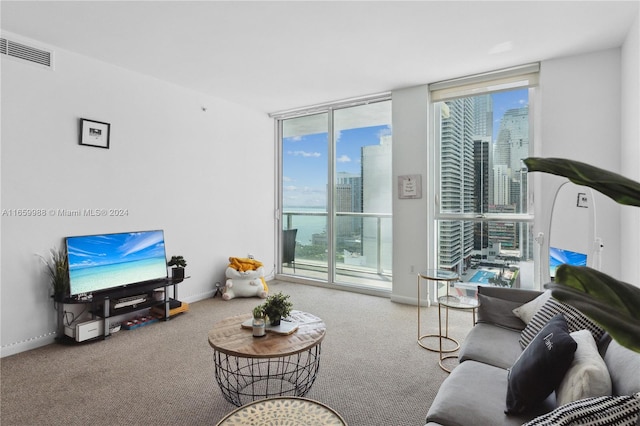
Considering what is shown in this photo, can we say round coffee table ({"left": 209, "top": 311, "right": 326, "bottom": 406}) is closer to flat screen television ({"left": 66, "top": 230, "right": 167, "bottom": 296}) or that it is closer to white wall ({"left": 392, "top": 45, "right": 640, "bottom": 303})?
flat screen television ({"left": 66, "top": 230, "right": 167, "bottom": 296})

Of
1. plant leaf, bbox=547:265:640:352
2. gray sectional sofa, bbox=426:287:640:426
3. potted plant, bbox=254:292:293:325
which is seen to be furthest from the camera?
potted plant, bbox=254:292:293:325

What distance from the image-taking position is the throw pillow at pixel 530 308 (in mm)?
2227

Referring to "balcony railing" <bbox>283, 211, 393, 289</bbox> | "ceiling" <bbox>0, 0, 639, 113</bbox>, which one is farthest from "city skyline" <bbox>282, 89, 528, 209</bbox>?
"ceiling" <bbox>0, 0, 639, 113</bbox>

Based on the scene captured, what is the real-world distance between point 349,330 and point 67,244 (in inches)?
110

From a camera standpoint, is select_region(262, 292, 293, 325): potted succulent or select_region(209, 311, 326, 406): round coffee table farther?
select_region(262, 292, 293, 325): potted succulent

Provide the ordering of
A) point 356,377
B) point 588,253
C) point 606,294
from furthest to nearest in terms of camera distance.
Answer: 1. point 588,253
2. point 356,377
3. point 606,294

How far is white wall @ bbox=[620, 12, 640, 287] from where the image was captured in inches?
106

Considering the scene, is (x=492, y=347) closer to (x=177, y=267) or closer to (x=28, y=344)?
(x=177, y=267)

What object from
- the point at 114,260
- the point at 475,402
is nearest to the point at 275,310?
the point at 475,402

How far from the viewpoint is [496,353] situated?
1.95m

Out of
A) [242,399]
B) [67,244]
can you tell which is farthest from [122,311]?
[242,399]

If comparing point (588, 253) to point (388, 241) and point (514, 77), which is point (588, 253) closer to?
point (514, 77)

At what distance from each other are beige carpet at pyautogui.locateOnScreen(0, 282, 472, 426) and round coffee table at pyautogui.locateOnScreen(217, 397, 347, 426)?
0.67 m

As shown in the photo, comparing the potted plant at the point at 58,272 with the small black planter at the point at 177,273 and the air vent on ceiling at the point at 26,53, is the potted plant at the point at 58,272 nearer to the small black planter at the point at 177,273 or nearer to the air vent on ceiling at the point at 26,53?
the small black planter at the point at 177,273
